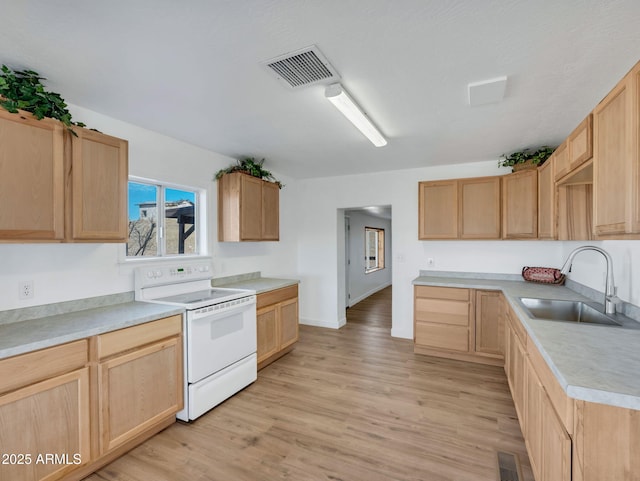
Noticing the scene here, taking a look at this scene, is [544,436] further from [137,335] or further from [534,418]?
[137,335]

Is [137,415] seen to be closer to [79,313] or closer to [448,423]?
[79,313]

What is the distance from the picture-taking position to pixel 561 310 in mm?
2680

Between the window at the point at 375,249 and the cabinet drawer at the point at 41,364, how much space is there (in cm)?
715

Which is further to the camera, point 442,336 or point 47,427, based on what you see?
point 442,336

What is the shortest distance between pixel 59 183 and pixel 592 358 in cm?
312

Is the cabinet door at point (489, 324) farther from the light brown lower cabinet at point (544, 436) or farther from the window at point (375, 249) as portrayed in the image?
the window at point (375, 249)

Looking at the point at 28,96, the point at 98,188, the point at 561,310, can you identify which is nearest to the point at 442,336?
the point at 561,310

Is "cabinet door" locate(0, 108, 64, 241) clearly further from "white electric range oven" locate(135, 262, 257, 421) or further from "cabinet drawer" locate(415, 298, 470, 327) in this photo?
"cabinet drawer" locate(415, 298, 470, 327)

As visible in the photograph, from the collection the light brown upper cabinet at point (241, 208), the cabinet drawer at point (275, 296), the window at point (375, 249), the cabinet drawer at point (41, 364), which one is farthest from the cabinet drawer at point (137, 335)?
the window at point (375, 249)

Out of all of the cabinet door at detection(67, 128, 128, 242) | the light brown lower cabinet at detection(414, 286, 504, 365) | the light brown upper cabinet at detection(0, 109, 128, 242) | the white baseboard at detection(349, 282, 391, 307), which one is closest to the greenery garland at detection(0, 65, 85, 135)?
the light brown upper cabinet at detection(0, 109, 128, 242)

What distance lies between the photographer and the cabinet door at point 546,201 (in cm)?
280

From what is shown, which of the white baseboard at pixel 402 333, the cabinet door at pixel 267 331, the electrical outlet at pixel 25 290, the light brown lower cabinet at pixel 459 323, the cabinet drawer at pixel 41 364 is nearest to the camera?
the cabinet drawer at pixel 41 364

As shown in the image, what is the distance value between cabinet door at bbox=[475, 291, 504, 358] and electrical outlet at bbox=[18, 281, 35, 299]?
415 centimetres

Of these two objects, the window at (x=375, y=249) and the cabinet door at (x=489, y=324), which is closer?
the cabinet door at (x=489, y=324)
